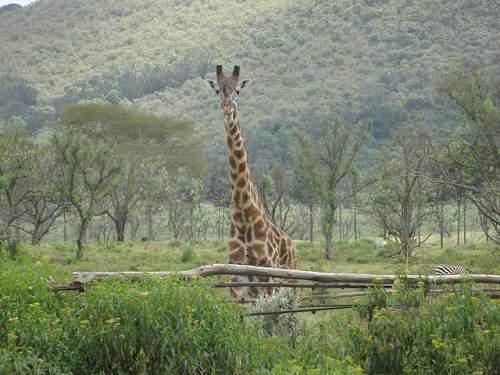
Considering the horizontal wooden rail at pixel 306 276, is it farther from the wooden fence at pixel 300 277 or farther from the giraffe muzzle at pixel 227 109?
the giraffe muzzle at pixel 227 109

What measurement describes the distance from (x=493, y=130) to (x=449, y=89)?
1756 mm

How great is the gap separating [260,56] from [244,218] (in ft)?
284

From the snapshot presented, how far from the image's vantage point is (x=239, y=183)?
10.9 meters

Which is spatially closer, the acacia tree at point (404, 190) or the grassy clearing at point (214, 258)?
the grassy clearing at point (214, 258)

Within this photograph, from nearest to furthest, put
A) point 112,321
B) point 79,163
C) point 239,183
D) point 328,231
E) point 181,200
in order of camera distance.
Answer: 1. point 112,321
2. point 239,183
3. point 79,163
4. point 328,231
5. point 181,200

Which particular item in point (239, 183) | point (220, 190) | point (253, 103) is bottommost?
point (239, 183)

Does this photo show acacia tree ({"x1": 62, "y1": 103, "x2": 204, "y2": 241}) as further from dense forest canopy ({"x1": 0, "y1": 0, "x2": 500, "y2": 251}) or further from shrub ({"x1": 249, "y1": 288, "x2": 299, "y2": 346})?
shrub ({"x1": 249, "y1": 288, "x2": 299, "y2": 346})

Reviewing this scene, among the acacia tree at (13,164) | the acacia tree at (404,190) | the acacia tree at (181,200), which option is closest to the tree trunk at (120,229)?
the acacia tree at (13,164)

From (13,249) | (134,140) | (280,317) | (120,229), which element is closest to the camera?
(280,317)

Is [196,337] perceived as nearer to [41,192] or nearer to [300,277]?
[300,277]

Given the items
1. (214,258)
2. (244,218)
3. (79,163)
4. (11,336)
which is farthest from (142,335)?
(79,163)

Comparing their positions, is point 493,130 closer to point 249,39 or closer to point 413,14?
point 413,14

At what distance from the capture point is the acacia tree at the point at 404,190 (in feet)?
94.3

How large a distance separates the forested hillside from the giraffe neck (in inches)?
2180
